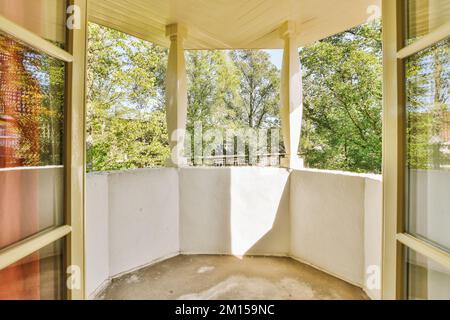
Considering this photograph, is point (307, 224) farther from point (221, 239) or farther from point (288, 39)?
point (288, 39)

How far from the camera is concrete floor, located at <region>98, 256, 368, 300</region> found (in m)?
2.03

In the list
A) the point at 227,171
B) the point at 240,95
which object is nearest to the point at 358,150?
the point at 240,95

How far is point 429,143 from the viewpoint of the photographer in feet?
2.60

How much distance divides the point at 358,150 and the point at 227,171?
7.59m

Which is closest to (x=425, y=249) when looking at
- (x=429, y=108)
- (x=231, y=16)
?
(x=429, y=108)

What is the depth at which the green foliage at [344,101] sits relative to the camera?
28.3ft

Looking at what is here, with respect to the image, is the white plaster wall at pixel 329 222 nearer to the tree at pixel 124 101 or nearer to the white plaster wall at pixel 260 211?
the white plaster wall at pixel 260 211

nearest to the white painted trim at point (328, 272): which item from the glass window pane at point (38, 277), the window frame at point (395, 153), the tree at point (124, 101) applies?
the window frame at point (395, 153)

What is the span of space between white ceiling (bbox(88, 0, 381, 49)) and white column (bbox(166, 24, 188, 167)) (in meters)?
0.15

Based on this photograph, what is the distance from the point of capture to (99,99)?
26.2ft

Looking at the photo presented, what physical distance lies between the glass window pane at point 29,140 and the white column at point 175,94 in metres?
2.00

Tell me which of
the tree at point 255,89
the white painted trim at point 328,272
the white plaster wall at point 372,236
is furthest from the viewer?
the tree at point 255,89

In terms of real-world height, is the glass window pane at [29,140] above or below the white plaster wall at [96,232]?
above

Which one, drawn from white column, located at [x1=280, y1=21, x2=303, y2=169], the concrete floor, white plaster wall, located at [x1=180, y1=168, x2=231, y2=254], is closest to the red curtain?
the concrete floor
